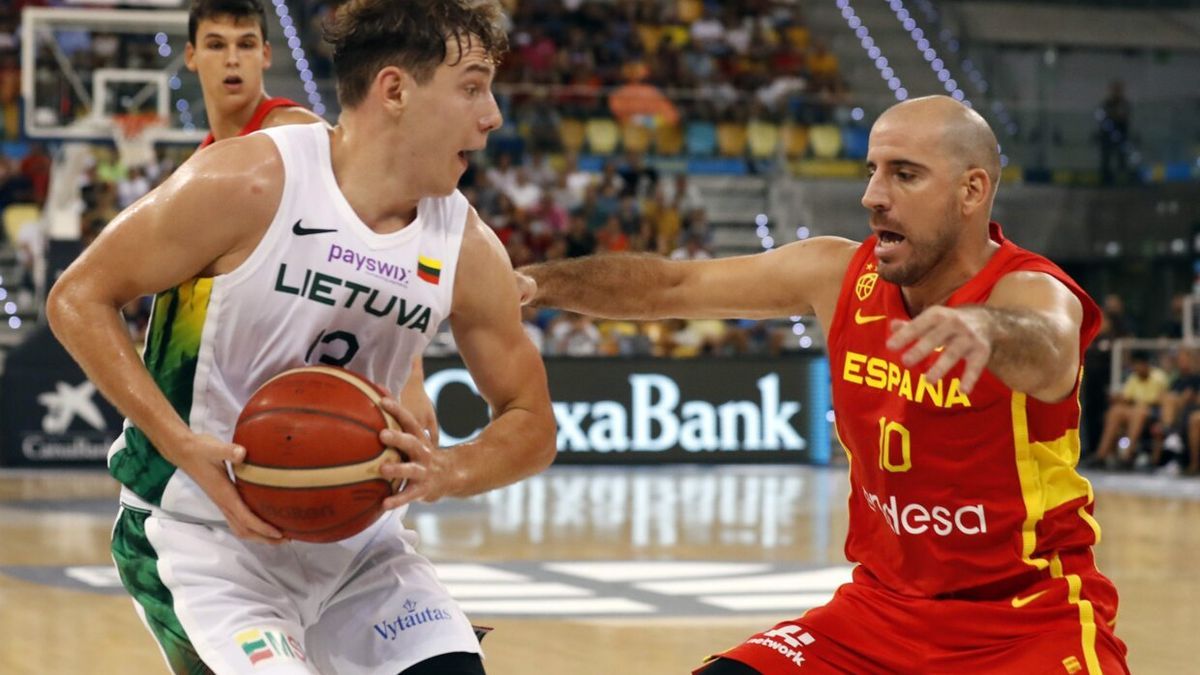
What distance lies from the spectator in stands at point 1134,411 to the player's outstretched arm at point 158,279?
15156 millimetres

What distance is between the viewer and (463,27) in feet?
11.7

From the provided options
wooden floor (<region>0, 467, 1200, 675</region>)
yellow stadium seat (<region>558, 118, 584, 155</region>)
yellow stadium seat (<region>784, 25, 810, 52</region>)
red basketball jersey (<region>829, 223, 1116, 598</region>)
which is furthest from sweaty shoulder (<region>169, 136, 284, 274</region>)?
yellow stadium seat (<region>784, 25, 810, 52</region>)

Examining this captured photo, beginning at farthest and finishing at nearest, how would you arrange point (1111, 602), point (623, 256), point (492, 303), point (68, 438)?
point (68, 438)
point (623, 256)
point (1111, 602)
point (492, 303)

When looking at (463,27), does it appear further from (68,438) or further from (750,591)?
(68,438)

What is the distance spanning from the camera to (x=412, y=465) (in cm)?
336

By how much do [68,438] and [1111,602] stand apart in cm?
1311

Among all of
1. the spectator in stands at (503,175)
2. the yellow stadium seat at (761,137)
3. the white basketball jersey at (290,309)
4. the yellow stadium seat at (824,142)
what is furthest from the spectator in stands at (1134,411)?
the white basketball jersey at (290,309)

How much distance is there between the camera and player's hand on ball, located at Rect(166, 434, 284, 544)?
3332 millimetres

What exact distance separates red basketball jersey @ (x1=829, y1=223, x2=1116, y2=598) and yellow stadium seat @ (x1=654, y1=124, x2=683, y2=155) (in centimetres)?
1617

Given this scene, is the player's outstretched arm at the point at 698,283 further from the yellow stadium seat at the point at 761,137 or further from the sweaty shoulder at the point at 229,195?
the yellow stadium seat at the point at 761,137

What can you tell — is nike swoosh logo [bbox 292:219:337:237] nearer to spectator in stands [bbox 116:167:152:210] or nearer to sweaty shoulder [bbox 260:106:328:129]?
sweaty shoulder [bbox 260:106:328:129]

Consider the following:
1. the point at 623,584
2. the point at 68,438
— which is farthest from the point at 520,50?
the point at 623,584

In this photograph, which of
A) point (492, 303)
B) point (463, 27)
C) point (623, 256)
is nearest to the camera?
point (463, 27)

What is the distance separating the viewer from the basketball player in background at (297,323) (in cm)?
341
